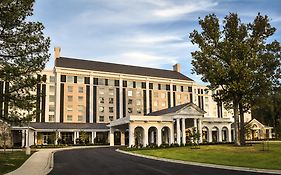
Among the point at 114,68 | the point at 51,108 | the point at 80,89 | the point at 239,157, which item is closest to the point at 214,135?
the point at 114,68

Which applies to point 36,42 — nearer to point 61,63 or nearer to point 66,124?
point 66,124

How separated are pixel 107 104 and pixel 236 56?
49.1 meters

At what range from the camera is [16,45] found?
25281 mm

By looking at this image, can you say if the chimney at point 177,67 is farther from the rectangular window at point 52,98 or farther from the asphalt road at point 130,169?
the asphalt road at point 130,169

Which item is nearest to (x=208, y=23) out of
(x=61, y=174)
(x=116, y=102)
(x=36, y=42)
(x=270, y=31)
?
(x=270, y=31)

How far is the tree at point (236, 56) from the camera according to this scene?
4131 centimetres

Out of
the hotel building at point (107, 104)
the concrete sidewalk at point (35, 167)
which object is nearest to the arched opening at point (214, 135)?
the hotel building at point (107, 104)

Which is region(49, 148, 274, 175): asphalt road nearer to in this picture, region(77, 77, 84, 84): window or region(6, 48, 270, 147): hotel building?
region(6, 48, 270, 147): hotel building

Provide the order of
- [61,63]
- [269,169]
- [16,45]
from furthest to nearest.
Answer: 1. [61,63]
2. [16,45]
3. [269,169]

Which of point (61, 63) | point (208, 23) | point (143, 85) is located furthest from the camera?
point (143, 85)

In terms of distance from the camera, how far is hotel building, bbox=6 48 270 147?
67519 millimetres

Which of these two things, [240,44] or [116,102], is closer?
[240,44]

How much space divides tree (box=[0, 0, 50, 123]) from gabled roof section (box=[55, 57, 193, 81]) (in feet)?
183

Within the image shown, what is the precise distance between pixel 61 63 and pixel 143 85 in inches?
928
